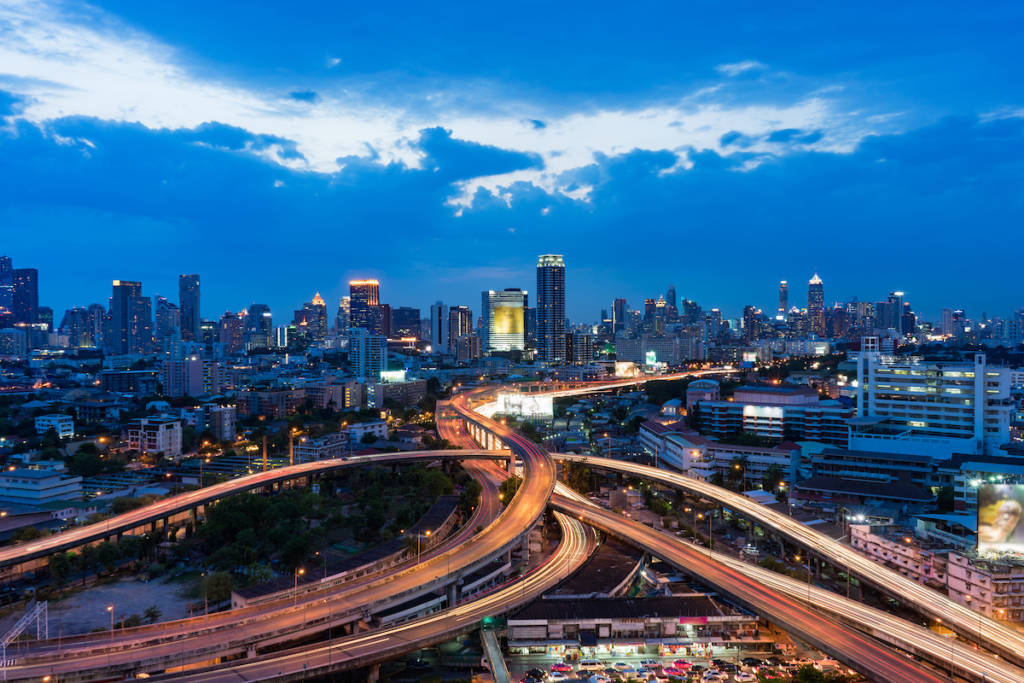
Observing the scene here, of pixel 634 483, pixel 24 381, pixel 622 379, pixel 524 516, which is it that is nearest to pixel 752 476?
pixel 634 483

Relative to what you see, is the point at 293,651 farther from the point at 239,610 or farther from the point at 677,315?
the point at 677,315

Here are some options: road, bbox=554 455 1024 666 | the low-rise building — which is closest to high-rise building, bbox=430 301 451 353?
the low-rise building

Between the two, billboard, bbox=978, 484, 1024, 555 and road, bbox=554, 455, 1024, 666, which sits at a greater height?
billboard, bbox=978, 484, 1024, 555

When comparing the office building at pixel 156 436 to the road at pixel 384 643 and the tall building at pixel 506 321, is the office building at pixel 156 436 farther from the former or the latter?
the tall building at pixel 506 321

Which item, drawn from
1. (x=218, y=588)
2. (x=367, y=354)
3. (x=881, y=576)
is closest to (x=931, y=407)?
(x=881, y=576)

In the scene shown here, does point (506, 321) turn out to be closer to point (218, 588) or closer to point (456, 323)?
point (456, 323)

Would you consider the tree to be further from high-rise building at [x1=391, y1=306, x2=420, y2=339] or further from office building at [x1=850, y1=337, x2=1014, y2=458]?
high-rise building at [x1=391, y1=306, x2=420, y2=339]
